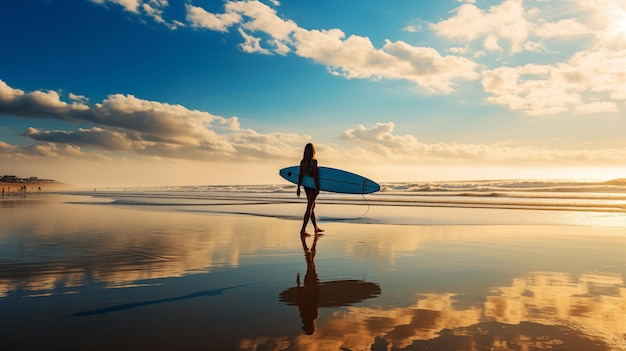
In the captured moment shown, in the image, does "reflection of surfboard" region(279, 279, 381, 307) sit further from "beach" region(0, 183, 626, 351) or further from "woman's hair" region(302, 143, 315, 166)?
"woman's hair" region(302, 143, 315, 166)

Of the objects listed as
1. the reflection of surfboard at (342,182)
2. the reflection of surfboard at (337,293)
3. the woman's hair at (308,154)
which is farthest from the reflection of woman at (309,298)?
the reflection of surfboard at (342,182)

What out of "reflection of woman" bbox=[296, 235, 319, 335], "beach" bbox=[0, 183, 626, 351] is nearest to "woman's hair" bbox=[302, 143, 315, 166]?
"beach" bbox=[0, 183, 626, 351]

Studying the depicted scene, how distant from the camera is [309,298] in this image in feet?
16.1

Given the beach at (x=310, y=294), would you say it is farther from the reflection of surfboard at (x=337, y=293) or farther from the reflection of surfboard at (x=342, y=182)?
the reflection of surfboard at (x=342, y=182)

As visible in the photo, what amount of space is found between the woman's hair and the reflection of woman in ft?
18.0

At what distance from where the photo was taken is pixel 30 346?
10.7 feet

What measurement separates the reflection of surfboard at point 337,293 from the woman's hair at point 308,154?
6887 mm

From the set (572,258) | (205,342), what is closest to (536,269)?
(572,258)

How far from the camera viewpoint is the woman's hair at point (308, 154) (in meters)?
12.4

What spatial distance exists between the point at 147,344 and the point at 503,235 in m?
10.3

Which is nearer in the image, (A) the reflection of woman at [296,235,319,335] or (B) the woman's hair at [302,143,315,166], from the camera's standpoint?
(A) the reflection of woman at [296,235,319,335]

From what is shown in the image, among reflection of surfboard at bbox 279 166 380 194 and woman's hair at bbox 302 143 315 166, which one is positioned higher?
woman's hair at bbox 302 143 315 166

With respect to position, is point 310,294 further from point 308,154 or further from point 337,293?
point 308,154

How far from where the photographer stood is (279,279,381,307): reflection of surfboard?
4.75 m
